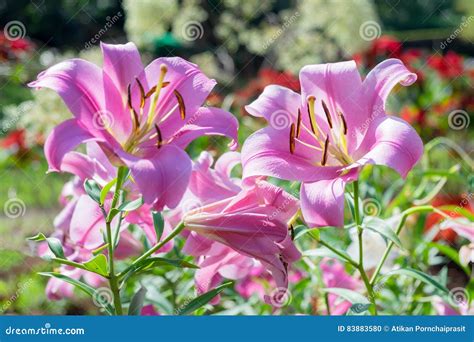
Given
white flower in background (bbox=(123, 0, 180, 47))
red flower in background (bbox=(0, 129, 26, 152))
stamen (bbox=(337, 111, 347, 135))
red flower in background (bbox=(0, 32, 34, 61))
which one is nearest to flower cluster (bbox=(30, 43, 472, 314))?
stamen (bbox=(337, 111, 347, 135))

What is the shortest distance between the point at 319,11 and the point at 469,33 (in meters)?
7.59

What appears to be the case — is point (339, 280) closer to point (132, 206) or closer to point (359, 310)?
point (359, 310)

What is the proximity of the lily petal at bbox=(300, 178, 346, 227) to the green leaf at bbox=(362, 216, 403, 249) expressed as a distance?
0.10m

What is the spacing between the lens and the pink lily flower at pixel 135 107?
0.52m

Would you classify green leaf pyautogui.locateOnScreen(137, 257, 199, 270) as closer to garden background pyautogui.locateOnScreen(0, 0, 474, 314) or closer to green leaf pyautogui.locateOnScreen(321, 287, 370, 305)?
green leaf pyautogui.locateOnScreen(321, 287, 370, 305)

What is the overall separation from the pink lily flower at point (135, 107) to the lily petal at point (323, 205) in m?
0.07

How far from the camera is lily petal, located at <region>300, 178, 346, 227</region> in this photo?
52 centimetres

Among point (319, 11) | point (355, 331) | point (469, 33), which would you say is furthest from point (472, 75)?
point (469, 33)

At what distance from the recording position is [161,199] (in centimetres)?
49

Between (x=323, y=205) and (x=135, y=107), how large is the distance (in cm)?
16

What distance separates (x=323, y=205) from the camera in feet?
1.73

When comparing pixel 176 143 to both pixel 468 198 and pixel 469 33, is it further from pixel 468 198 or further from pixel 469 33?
pixel 469 33

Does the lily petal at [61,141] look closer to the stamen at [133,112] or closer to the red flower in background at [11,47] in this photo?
the stamen at [133,112]

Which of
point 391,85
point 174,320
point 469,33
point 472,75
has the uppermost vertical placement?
point 469,33
